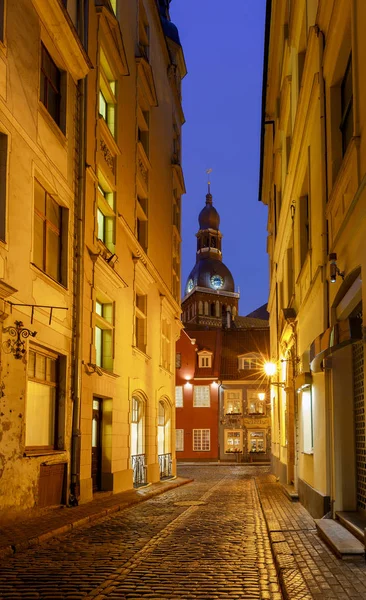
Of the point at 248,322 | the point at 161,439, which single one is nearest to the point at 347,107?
the point at 161,439

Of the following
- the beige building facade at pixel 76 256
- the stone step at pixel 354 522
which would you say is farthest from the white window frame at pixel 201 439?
the stone step at pixel 354 522

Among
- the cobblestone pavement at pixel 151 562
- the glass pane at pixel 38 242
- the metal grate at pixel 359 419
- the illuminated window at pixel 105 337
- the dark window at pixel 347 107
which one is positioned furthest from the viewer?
the illuminated window at pixel 105 337

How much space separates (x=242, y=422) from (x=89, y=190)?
37.8 meters

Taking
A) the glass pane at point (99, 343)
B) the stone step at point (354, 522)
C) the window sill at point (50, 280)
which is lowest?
the stone step at point (354, 522)

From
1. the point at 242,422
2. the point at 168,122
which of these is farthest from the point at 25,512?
the point at 242,422

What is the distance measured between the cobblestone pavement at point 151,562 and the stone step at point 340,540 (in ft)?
2.52

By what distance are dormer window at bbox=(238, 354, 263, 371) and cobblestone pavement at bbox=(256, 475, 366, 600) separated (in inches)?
1646

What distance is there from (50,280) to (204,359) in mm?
40690

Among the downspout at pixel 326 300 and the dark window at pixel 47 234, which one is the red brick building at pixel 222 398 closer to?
the dark window at pixel 47 234

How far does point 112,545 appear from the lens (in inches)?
390

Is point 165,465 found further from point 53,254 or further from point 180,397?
point 180,397

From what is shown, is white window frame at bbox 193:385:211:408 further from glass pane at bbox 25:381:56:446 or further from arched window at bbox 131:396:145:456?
glass pane at bbox 25:381:56:446

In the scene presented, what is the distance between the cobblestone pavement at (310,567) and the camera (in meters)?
6.41

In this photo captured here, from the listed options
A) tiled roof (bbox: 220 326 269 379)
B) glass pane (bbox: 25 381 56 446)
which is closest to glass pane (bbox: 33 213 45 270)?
glass pane (bbox: 25 381 56 446)
